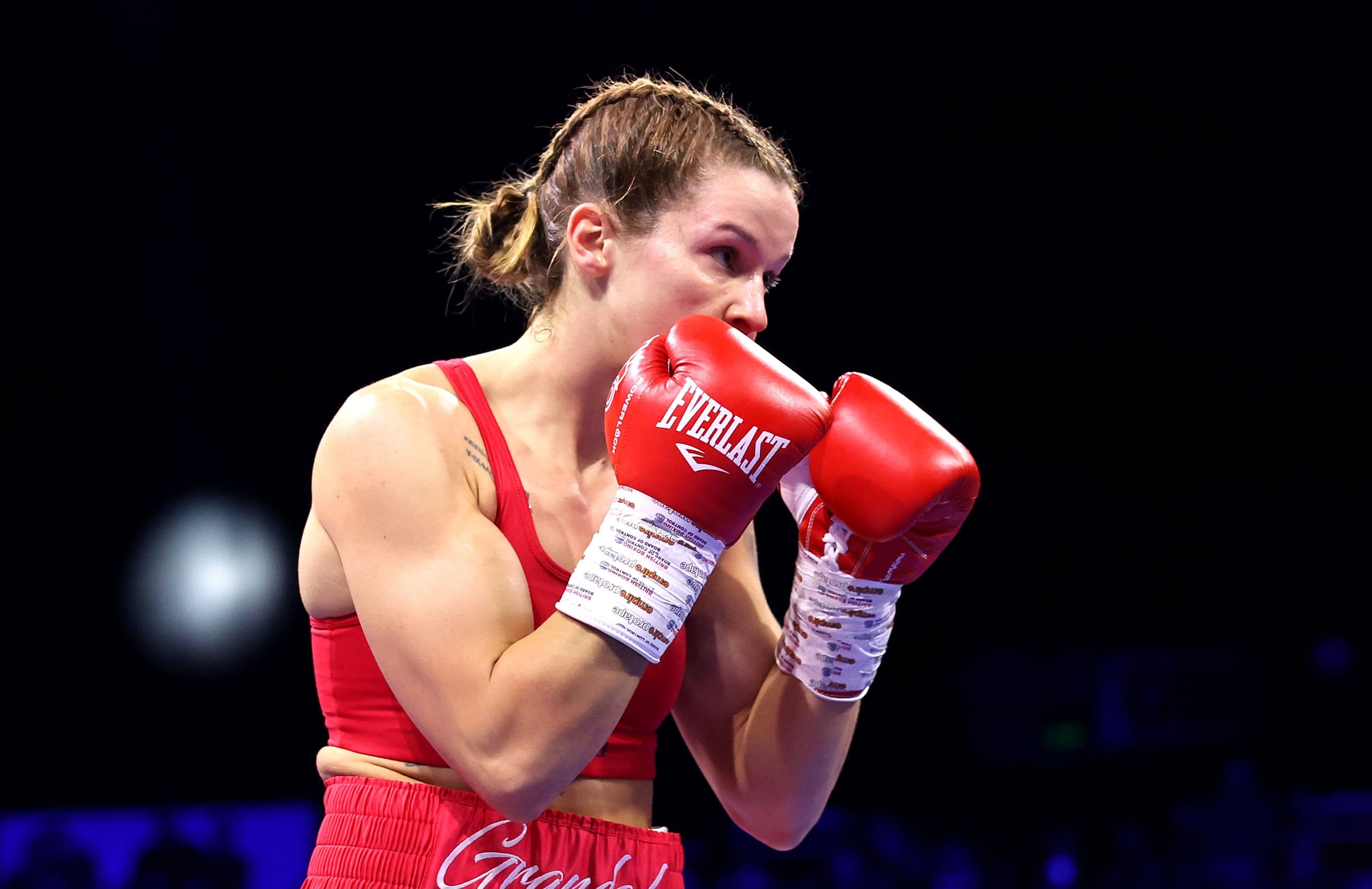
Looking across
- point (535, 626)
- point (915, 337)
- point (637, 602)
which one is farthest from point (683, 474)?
point (915, 337)

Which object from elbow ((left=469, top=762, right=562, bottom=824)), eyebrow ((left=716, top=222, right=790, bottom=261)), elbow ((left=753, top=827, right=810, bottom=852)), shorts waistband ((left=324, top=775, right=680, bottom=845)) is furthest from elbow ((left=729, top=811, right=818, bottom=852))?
eyebrow ((left=716, top=222, right=790, bottom=261))

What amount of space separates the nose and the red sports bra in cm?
41

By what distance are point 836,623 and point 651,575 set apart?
459mm

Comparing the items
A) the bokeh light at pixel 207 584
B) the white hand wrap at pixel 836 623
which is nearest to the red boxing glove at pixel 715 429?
the white hand wrap at pixel 836 623

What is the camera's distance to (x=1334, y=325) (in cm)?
814

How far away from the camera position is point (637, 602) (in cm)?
151

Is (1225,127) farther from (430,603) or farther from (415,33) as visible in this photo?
(430,603)

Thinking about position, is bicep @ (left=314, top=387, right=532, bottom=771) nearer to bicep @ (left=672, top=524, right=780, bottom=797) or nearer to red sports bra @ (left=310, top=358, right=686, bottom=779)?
red sports bra @ (left=310, top=358, right=686, bottom=779)

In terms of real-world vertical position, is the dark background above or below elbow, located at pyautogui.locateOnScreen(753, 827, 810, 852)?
above

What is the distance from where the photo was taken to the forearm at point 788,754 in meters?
1.94

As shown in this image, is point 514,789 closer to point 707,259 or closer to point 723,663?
point 723,663

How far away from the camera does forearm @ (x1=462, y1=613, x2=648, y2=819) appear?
146 cm

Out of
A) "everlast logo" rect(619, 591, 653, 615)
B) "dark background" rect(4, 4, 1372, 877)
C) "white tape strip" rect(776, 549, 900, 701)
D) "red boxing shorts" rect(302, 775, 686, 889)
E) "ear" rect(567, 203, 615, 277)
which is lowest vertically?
"red boxing shorts" rect(302, 775, 686, 889)

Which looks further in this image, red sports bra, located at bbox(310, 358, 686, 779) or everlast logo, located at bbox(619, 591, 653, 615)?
red sports bra, located at bbox(310, 358, 686, 779)
